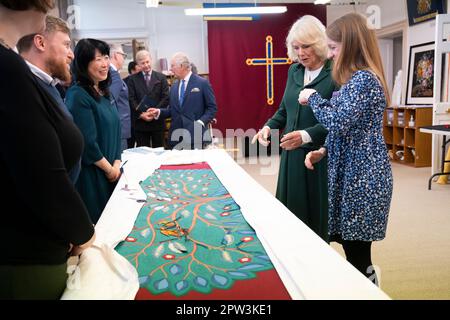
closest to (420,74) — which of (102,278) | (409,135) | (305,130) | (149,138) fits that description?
(409,135)

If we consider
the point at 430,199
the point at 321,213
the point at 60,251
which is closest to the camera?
the point at 60,251

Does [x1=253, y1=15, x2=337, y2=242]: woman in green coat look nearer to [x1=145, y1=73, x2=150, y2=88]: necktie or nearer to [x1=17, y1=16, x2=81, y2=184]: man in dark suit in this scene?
[x1=17, y1=16, x2=81, y2=184]: man in dark suit

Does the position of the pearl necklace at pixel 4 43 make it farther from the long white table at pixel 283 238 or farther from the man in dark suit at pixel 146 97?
the man in dark suit at pixel 146 97

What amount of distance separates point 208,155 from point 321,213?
1101 mm

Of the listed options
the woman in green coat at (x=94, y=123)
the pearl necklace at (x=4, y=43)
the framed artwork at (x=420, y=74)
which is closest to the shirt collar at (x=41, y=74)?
the woman in green coat at (x=94, y=123)

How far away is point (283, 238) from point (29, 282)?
0.76 metres

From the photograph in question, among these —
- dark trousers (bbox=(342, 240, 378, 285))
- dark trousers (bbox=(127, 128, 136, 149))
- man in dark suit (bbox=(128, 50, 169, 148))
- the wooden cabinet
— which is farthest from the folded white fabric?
the wooden cabinet

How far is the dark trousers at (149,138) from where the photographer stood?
189 inches

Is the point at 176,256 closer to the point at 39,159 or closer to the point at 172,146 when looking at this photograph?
the point at 39,159

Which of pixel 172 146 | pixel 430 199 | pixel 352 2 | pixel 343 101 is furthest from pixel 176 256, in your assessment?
pixel 352 2

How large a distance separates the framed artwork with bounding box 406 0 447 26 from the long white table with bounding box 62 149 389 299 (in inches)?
229

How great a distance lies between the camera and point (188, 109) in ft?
14.8

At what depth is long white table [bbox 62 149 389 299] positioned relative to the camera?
981mm
